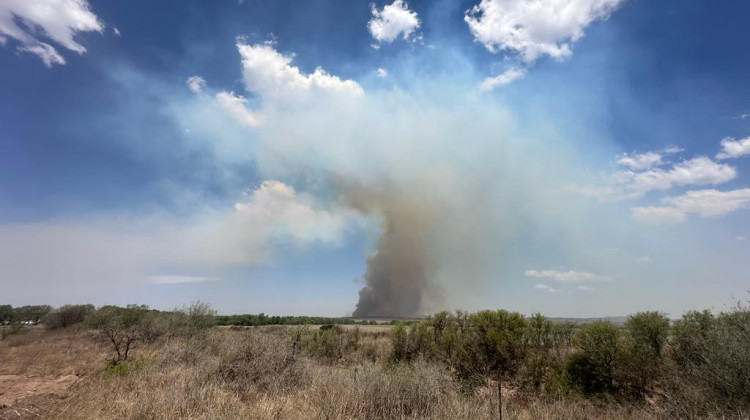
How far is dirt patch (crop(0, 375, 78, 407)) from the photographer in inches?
472

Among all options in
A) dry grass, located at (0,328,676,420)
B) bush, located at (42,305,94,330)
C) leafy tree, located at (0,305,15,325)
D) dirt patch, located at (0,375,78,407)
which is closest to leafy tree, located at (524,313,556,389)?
dry grass, located at (0,328,676,420)

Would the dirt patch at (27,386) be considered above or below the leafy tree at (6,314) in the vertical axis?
above

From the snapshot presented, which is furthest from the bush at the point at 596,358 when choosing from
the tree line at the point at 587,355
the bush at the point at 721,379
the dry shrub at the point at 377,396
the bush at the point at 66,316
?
the bush at the point at 66,316

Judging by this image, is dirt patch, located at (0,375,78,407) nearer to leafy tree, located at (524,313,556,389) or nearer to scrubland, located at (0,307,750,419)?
scrubland, located at (0,307,750,419)

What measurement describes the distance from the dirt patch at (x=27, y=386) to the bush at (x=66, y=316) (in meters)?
44.9

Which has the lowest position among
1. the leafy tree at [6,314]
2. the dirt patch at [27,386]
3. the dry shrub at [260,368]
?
the leafy tree at [6,314]

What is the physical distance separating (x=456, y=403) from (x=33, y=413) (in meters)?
9.97

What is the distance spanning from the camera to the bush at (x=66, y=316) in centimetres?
5212

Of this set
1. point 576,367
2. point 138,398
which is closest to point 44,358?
point 138,398

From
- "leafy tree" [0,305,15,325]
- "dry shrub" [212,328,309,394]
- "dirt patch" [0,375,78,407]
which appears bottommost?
"leafy tree" [0,305,15,325]

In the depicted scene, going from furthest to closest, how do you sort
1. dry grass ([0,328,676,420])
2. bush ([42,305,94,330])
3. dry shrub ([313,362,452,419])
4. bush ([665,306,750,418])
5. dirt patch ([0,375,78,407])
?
bush ([42,305,94,330]) < dirt patch ([0,375,78,407]) < bush ([665,306,750,418]) < dry shrub ([313,362,452,419]) < dry grass ([0,328,676,420])

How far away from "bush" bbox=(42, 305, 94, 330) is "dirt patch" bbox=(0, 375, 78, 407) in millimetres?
44917

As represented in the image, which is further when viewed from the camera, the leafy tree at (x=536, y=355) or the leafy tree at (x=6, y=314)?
the leafy tree at (x=6, y=314)

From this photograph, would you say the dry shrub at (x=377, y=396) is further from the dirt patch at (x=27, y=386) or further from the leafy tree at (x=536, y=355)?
the leafy tree at (x=536, y=355)
